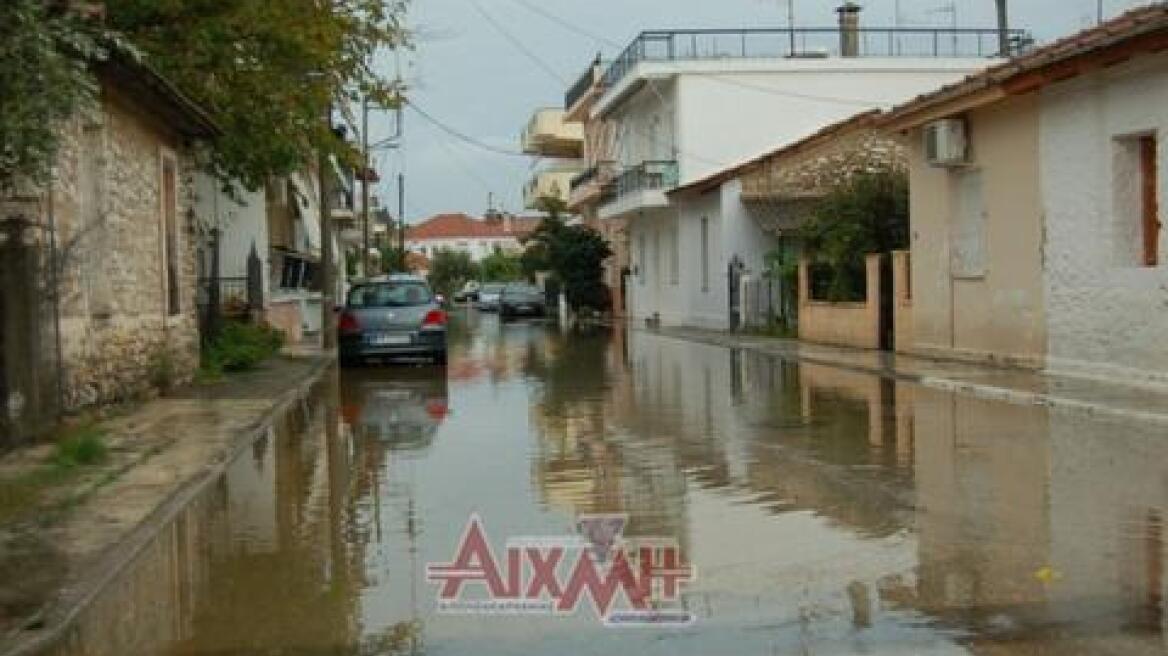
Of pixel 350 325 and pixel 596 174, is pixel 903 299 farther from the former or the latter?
pixel 596 174

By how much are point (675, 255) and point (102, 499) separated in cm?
3719

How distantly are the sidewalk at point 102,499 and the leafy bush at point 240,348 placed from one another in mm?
5225

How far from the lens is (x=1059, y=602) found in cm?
700

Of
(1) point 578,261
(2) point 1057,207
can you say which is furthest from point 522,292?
(2) point 1057,207

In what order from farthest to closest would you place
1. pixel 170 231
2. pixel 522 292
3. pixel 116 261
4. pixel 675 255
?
pixel 522 292 → pixel 675 255 → pixel 170 231 → pixel 116 261

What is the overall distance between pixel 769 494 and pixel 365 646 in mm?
4599

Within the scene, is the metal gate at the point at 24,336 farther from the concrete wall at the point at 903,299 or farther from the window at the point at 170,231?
the concrete wall at the point at 903,299

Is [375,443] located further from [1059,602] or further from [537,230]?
[537,230]

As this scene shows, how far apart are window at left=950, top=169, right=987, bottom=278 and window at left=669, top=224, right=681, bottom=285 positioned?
22418 mm

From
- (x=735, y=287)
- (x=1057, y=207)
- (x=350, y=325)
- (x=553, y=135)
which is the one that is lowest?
(x=350, y=325)

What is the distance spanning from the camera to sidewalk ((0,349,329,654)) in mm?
7594

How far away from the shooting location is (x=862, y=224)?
96.0 feet

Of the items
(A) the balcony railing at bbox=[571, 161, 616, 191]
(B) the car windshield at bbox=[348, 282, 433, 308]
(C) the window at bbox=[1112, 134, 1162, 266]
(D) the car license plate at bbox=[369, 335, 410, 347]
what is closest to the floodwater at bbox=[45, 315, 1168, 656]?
(C) the window at bbox=[1112, 134, 1162, 266]

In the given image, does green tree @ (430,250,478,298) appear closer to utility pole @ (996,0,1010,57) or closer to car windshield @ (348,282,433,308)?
utility pole @ (996,0,1010,57)
